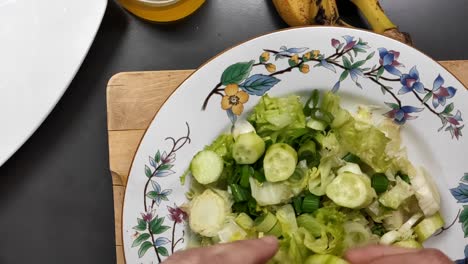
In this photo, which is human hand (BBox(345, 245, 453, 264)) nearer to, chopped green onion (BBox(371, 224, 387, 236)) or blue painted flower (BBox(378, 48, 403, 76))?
chopped green onion (BBox(371, 224, 387, 236))

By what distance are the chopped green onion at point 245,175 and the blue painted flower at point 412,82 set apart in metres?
0.34

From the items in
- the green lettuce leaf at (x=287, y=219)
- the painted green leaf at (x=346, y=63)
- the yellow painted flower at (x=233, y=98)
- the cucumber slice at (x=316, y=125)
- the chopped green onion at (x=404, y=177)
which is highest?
the painted green leaf at (x=346, y=63)

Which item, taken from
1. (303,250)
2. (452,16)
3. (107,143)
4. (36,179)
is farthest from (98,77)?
(452,16)

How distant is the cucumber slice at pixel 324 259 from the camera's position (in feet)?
3.15

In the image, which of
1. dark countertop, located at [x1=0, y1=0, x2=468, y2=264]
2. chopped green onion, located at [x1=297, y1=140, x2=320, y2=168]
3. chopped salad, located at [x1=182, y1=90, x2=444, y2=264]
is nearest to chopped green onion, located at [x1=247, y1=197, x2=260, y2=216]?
chopped salad, located at [x1=182, y1=90, x2=444, y2=264]

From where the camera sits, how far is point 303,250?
1038 millimetres

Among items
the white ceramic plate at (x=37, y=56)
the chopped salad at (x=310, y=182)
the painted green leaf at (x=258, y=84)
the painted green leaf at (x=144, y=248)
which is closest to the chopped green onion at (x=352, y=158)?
the chopped salad at (x=310, y=182)

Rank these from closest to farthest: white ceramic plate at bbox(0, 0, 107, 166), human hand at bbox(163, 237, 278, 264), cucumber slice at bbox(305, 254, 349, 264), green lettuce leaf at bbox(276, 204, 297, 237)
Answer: human hand at bbox(163, 237, 278, 264)
cucumber slice at bbox(305, 254, 349, 264)
green lettuce leaf at bbox(276, 204, 297, 237)
white ceramic plate at bbox(0, 0, 107, 166)

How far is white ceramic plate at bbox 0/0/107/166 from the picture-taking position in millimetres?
1165

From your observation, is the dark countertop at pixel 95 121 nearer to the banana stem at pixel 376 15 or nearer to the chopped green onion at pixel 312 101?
the banana stem at pixel 376 15

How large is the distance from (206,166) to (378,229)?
0.37 m

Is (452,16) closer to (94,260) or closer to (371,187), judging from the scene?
(371,187)

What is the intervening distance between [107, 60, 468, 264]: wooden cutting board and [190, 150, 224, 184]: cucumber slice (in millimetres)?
153

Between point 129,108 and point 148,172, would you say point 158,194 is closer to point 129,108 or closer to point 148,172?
point 148,172
